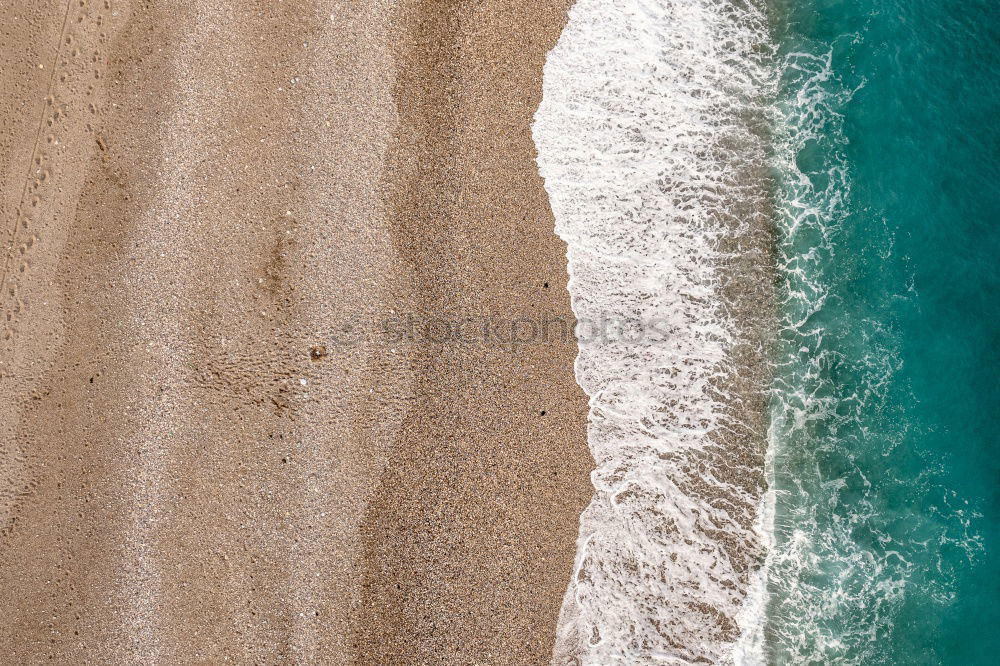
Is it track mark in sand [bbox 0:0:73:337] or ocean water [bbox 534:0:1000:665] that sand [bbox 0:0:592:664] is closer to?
track mark in sand [bbox 0:0:73:337]

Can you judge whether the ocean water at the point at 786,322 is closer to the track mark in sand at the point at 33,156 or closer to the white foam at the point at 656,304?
the white foam at the point at 656,304

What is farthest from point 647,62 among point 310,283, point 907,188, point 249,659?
point 249,659

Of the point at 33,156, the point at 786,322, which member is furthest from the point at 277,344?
the point at 786,322

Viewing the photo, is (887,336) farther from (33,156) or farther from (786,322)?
(33,156)

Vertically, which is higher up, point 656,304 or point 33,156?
point 33,156

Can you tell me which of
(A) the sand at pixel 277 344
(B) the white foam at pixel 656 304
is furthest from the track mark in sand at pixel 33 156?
(B) the white foam at pixel 656 304

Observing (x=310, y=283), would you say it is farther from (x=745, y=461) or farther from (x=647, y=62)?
(x=745, y=461)

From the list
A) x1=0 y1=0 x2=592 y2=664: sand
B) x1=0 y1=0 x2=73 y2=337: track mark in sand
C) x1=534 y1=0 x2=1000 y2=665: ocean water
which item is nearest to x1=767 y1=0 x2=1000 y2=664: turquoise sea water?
x1=534 y1=0 x2=1000 y2=665: ocean water
